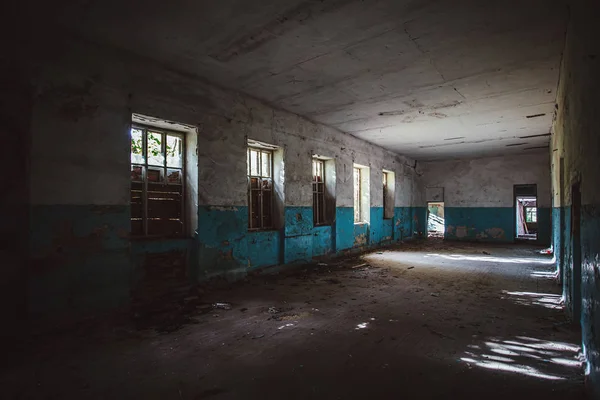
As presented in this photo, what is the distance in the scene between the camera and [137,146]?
450 centimetres

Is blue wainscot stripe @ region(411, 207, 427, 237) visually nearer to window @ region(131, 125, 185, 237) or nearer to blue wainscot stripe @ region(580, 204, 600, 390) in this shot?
window @ region(131, 125, 185, 237)

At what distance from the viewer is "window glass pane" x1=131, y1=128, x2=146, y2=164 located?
→ 14.5 ft

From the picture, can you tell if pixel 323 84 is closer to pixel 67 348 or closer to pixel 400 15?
pixel 400 15

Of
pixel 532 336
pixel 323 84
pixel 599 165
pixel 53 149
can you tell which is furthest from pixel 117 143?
pixel 532 336

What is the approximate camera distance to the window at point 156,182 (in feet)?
14.7

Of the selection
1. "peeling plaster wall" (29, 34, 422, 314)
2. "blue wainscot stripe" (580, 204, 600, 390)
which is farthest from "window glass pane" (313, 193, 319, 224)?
"blue wainscot stripe" (580, 204, 600, 390)

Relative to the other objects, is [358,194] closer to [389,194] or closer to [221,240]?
[389,194]

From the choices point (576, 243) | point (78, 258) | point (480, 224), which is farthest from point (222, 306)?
point (480, 224)

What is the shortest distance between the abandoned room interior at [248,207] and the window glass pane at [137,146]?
26 mm

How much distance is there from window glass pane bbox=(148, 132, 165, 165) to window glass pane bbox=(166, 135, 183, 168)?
12 cm

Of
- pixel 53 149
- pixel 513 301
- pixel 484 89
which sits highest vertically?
pixel 484 89

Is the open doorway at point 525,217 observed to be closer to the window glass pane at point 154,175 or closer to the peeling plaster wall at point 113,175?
the peeling plaster wall at point 113,175

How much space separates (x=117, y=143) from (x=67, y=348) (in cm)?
A: 222

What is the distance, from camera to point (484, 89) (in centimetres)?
535
